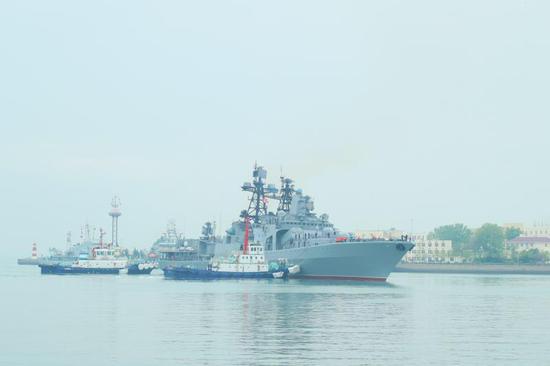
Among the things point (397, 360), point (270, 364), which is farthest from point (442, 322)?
point (270, 364)

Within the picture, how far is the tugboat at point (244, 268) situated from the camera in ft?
416

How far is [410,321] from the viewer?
62.3m

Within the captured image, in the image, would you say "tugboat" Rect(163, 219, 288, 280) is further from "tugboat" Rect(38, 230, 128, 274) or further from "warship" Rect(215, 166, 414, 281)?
"tugboat" Rect(38, 230, 128, 274)

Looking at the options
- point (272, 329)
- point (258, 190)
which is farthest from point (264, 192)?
point (272, 329)

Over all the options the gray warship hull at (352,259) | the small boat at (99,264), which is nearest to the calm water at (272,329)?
the gray warship hull at (352,259)

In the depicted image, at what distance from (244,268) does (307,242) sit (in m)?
9.66

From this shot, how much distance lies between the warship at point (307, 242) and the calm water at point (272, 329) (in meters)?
27.3

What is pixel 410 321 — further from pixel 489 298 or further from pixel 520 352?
pixel 489 298

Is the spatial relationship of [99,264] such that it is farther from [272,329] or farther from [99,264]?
[272,329]

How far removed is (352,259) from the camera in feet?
389

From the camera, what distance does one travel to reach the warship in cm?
11819

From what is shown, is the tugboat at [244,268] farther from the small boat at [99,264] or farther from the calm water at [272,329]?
the calm water at [272,329]

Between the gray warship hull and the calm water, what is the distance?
85.9ft

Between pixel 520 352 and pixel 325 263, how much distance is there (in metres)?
76.2
